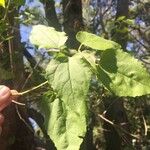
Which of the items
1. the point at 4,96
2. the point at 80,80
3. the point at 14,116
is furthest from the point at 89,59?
the point at 14,116

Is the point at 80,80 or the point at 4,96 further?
the point at 4,96

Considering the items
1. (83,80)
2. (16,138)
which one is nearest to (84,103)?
(83,80)

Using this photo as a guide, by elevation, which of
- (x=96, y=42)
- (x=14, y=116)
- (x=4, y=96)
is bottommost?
(x=14, y=116)

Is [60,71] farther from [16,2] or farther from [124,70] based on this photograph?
[16,2]

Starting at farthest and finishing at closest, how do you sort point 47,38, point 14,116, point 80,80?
point 14,116, point 47,38, point 80,80

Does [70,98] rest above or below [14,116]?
above

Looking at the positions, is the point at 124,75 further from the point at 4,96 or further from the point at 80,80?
the point at 4,96

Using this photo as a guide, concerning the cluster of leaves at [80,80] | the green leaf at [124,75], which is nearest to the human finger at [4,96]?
the cluster of leaves at [80,80]

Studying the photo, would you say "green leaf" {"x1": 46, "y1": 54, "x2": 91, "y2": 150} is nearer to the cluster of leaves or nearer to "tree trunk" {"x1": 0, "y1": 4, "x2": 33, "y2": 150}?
the cluster of leaves
